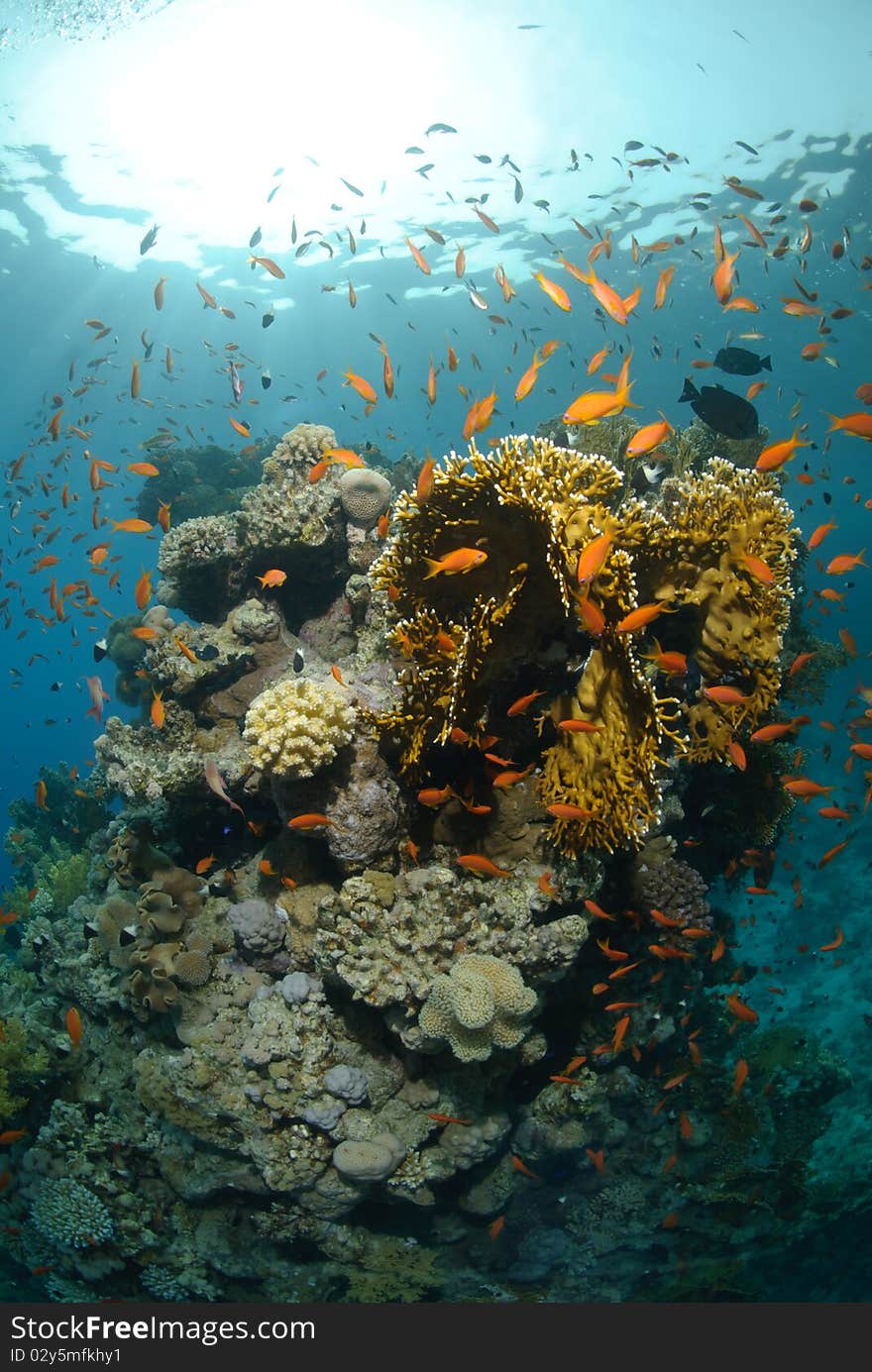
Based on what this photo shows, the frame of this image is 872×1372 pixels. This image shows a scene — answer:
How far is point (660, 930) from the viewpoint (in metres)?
6.08

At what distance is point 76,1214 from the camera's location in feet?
19.0

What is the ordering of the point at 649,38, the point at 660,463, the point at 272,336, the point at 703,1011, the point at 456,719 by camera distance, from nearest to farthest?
the point at 456,719, the point at 660,463, the point at 703,1011, the point at 649,38, the point at 272,336

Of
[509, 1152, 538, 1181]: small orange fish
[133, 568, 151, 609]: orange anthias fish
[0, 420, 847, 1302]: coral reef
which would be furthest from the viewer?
[133, 568, 151, 609]: orange anthias fish

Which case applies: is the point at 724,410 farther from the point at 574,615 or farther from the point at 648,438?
the point at 574,615

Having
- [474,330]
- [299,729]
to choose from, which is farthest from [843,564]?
[474,330]

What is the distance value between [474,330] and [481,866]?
49810mm

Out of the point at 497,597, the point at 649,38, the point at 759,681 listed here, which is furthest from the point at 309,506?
the point at 649,38

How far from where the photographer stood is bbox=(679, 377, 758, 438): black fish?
6.02m

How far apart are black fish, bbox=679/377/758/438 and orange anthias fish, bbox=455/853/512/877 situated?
458 centimetres

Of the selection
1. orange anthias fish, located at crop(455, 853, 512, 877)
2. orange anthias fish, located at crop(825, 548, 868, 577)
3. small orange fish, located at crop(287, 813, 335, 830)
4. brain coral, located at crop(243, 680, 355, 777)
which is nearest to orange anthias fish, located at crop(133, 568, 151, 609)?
brain coral, located at crop(243, 680, 355, 777)

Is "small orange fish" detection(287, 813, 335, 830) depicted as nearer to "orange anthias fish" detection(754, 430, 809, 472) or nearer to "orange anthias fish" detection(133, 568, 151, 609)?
"orange anthias fish" detection(133, 568, 151, 609)

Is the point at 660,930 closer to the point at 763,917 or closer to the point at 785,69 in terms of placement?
the point at 763,917

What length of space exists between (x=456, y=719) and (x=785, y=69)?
30122 millimetres

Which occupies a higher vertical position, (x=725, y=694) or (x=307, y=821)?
(x=725, y=694)
